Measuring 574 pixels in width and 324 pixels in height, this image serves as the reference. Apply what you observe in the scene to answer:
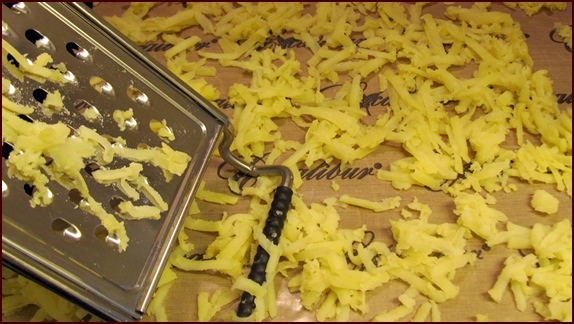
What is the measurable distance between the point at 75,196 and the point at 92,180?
26 mm

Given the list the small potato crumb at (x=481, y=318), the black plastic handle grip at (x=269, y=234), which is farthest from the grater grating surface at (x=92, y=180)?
the small potato crumb at (x=481, y=318)

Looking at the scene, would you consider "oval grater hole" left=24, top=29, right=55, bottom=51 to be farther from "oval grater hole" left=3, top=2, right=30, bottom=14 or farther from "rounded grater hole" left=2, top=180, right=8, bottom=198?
"rounded grater hole" left=2, top=180, right=8, bottom=198

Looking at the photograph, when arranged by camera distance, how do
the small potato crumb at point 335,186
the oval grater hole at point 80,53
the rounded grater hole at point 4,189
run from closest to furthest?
the rounded grater hole at point 4,189 < the oval grater hole at point 80,53 < the small potato crumb at point 335,186

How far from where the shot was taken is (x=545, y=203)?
73 cm

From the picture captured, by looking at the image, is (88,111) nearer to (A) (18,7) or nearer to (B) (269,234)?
(A) (18,7)

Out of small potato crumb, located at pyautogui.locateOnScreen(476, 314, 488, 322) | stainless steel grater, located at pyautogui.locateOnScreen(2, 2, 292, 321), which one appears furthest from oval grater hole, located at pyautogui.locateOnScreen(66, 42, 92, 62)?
small potato crumb, located at pyautogui.locateOnScreen(476, 314, 488, 322)

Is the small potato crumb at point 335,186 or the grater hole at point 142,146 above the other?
the grater hole at point 142,146

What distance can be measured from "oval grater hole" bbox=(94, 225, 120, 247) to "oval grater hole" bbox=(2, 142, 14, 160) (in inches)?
4.7

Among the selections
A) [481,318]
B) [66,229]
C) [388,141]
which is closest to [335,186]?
[388,141]

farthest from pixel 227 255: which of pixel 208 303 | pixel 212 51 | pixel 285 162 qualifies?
pixel 212 51

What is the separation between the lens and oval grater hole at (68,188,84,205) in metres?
0.60

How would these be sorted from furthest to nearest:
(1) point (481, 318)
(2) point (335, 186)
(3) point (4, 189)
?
1. (2) point (335, 186)
2. (1) point (481, 318)
3. (3) point (4, 189)

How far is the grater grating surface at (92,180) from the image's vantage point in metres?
0.55

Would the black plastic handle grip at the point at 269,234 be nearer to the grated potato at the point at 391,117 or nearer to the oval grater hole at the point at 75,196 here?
the grated potato at the point at 391,117
